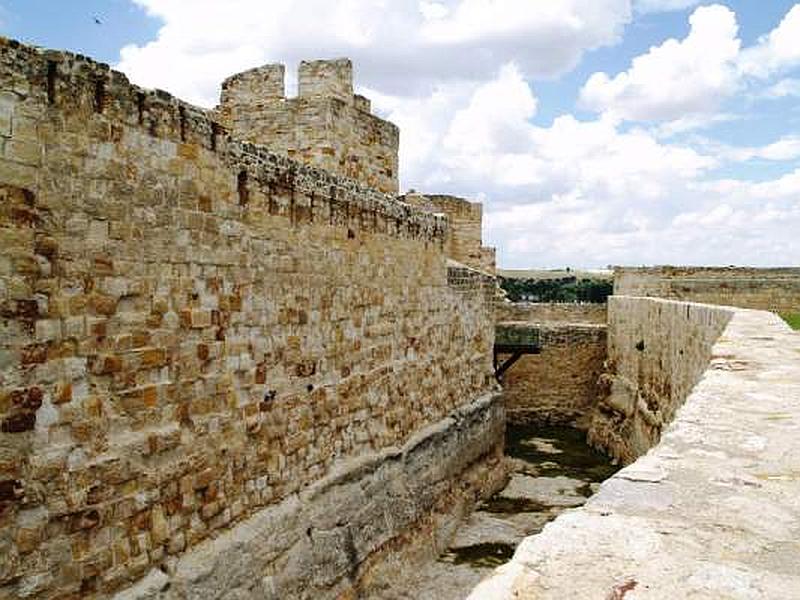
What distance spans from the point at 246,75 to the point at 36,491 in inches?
267

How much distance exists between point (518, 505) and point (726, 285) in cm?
905

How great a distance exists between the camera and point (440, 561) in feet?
29.5

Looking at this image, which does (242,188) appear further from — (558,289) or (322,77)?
(558,289)

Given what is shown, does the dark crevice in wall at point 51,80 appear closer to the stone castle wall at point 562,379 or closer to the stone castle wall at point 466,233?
the stone castle wall at point 466,233

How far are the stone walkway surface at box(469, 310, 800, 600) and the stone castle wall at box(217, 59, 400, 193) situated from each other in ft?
21.7

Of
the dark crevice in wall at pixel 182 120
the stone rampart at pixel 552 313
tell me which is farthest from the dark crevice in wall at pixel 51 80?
the stone rampart at pixel 552 313

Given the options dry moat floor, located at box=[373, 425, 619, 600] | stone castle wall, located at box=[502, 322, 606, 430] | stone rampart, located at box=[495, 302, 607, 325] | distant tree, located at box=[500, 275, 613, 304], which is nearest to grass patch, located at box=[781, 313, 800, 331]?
dry moat floor, located at box=[373, 425, 619, 600]

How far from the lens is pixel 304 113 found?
366 inches

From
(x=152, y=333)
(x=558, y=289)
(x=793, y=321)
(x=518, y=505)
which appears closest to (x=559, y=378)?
(x=793, y=321)

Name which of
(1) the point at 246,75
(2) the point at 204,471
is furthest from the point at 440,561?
(1) the point at 246,75

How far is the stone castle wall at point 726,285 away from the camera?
56.6 feet

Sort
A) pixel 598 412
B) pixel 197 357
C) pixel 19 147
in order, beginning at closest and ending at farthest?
pixel 19 147, pixel 197 357, pixel 598 412

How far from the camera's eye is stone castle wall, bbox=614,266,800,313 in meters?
17.3

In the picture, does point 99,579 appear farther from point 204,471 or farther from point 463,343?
point 463,343
